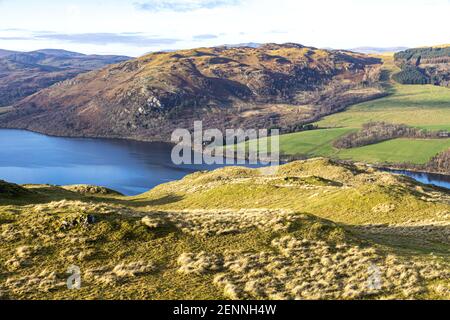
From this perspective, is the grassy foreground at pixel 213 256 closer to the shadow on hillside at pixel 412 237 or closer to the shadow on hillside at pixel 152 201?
the shadow on hillside at pixel 412 237

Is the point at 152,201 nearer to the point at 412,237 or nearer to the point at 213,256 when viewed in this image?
the point at 412,237

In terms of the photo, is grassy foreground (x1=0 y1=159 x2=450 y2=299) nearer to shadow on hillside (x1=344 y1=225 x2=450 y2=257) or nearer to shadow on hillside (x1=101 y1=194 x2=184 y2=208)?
shadow on hillside (x1=344 y1=225 x2=450 y2=257)

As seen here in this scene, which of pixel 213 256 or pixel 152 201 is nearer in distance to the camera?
pixel 213 256

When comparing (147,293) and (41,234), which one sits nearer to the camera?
(147,293)

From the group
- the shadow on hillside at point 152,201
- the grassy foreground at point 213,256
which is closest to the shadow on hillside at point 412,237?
the grassy foreground at point 213,256

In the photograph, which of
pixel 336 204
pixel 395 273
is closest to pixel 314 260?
pixel 395 273

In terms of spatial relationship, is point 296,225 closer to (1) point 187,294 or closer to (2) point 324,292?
(2) point 324,292

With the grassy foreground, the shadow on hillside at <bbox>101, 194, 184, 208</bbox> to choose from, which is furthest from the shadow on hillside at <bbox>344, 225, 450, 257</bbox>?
the shadow on hillside at <bbox>101, 194, 184, 208</bbox>

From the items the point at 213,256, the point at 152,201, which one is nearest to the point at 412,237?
the point at 213,256

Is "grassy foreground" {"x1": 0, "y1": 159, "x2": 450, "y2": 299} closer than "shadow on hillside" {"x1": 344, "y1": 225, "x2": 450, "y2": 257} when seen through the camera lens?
Yes

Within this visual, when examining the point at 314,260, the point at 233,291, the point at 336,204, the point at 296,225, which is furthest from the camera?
the point at 336,204

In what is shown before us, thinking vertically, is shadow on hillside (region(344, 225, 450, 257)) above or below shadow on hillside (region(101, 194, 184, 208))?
above
